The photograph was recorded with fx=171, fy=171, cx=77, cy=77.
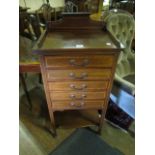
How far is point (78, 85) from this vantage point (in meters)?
1.09

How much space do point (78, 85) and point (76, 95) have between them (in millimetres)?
94

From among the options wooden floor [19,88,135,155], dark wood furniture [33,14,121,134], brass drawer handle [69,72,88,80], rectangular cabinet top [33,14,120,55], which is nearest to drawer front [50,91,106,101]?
dark wood furniture [33,14,121,134]

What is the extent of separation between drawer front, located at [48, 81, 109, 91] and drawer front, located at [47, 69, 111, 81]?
0.12 feet

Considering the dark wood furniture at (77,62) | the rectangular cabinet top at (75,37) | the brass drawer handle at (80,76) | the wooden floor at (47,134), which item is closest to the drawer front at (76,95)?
the dark wood furniture at (77,62)

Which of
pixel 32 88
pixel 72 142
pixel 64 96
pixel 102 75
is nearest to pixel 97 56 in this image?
pixel 102 75

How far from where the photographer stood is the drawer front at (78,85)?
1.07m

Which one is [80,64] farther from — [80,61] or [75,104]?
[75,104]

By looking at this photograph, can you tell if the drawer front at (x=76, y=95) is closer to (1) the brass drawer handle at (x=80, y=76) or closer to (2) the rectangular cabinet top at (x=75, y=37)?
(1) the brass drawer handle at (x=80, y=76)

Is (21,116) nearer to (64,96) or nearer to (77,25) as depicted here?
(64,96)

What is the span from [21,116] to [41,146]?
43 cm

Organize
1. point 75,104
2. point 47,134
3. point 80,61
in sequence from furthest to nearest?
point 47,134 → point 75,104 → point 80,61

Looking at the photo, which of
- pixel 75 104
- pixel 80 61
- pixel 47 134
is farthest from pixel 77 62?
pixel 47 134

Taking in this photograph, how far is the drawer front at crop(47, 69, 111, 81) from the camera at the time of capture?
1.01m

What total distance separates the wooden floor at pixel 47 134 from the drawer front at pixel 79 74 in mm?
675
